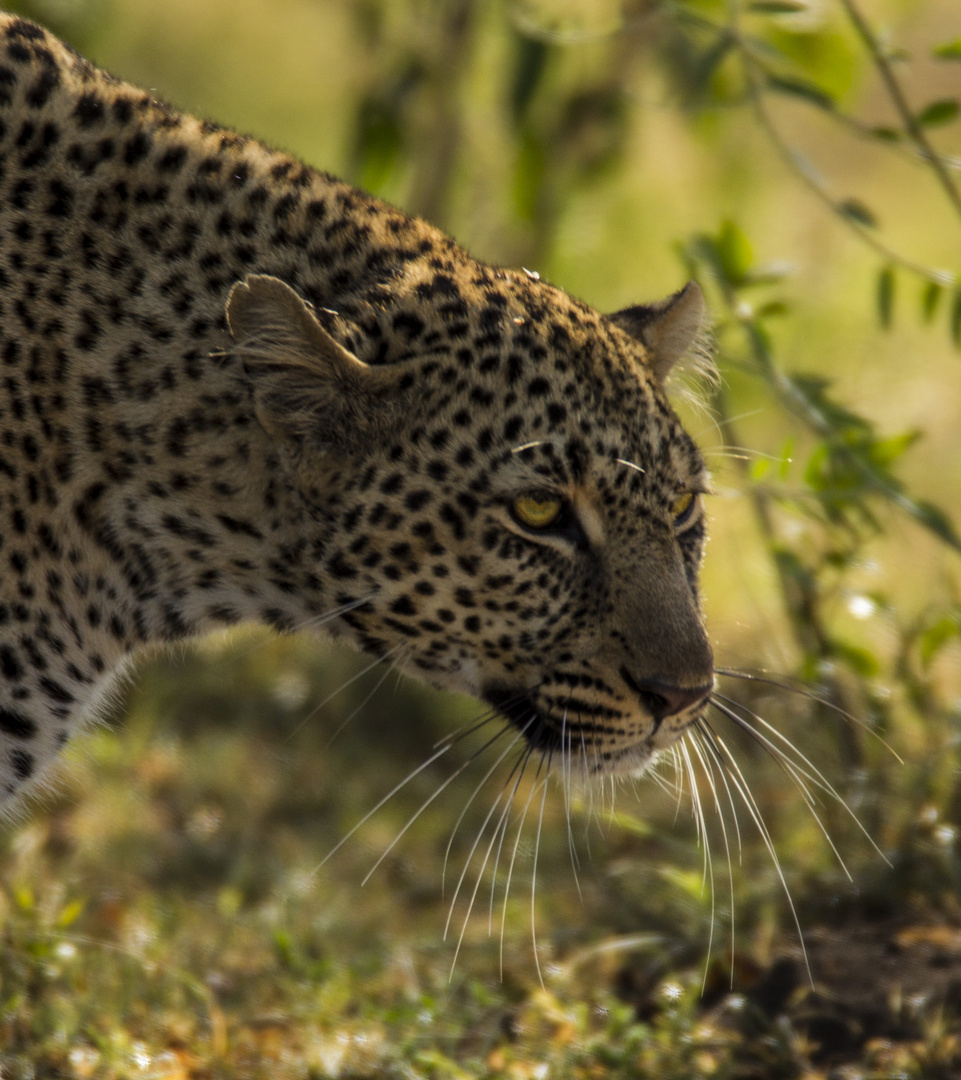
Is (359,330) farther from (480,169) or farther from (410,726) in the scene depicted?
(480,169)

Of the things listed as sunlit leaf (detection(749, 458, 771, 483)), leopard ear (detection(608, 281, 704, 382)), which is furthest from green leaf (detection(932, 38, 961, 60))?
sunlit leaf (detection(749, 458, 771, 483))

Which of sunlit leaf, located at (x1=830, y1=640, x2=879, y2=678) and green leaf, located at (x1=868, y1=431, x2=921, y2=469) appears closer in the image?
green leaf, located at (x1=868, y1=431, x2=921, y2=469)

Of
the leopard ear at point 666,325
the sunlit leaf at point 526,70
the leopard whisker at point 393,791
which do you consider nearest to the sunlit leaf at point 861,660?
the leopard whisker at point 393,791

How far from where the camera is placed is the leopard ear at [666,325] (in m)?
4.63

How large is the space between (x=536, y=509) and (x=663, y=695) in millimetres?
637

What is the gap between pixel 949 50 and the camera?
512cm

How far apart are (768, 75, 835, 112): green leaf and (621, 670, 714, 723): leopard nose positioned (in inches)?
104

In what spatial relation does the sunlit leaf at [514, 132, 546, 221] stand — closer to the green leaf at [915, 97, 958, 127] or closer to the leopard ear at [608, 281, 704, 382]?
the green leaf at [915, 97, 958, 127]

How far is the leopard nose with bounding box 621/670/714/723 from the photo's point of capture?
3902 mm

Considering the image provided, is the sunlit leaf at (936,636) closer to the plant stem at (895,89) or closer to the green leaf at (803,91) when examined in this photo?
the plant stem at (895,89)

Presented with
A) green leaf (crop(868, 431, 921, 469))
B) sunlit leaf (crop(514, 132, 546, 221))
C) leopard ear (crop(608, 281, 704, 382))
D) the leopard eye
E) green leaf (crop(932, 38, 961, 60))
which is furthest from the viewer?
sunlit leaf (crop(514, 132, 546, 221))

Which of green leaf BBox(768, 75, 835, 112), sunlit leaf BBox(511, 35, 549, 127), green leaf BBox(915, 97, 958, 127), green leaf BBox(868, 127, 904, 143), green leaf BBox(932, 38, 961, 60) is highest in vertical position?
sunlit leaf BBox(511, 35, 549, 127)

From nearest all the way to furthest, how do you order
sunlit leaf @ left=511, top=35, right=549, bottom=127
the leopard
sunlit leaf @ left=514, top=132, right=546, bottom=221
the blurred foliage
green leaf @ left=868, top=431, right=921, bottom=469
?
the leopard < the blurred foliage < green leaf @ left=868, top=431, right=921, bottom=469 < sunlit leaf @ left=514, top=132, right=546, bottom=221 < sunlit leaf @ left=511, top=35, right=549, bottom=127

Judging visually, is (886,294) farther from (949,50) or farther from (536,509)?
(536,509)
